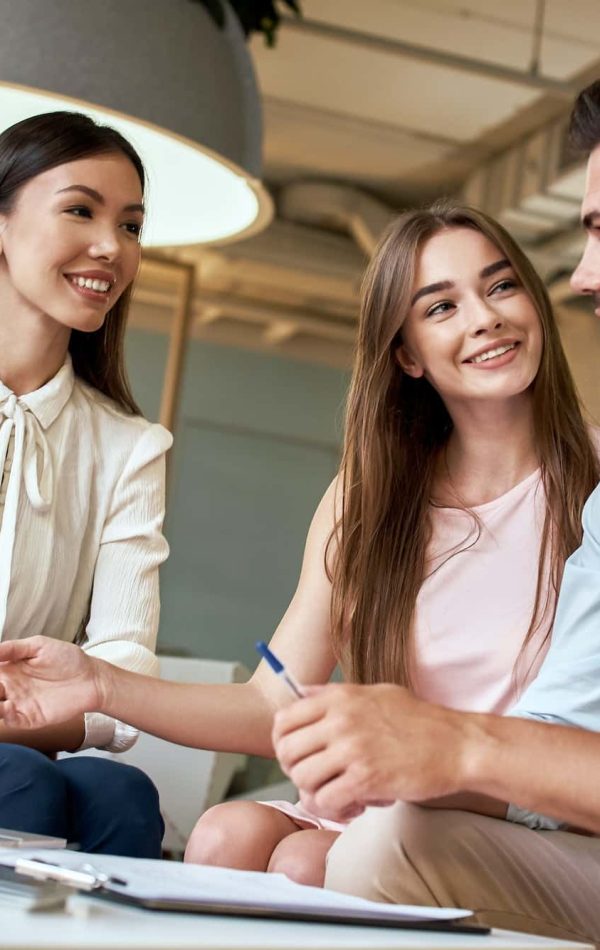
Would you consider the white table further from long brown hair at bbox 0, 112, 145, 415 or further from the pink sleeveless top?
long brown hair at bbox 0, 112, 145, 415

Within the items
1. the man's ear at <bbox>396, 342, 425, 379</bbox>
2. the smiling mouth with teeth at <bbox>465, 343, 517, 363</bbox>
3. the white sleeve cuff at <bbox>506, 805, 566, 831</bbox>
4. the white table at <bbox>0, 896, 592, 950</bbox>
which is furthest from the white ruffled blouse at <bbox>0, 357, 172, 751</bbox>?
the white table at <bbox>0, 896, 592, 950</bbox>

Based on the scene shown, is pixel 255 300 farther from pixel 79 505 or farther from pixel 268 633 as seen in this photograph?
pixel 79 505

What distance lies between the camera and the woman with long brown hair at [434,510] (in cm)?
171

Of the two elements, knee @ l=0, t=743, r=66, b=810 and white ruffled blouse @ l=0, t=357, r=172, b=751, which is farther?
white ruffled blouse @ l=0, t=357, r=172, b=751

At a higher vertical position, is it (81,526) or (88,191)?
(88,191)

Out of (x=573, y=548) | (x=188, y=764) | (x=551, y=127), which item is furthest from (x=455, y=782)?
(x=551, y=127)

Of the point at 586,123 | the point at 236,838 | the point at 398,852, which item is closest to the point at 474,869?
the point at 398,852

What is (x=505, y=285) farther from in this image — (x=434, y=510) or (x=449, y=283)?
(x=434, y=510)

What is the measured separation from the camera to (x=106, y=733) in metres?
1.80

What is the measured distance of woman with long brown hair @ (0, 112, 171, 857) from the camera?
1.89 meters

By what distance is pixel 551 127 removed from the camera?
5957mm

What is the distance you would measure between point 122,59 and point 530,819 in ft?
4.01

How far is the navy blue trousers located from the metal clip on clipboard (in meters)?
0.66

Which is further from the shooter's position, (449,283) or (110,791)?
(449,283)
